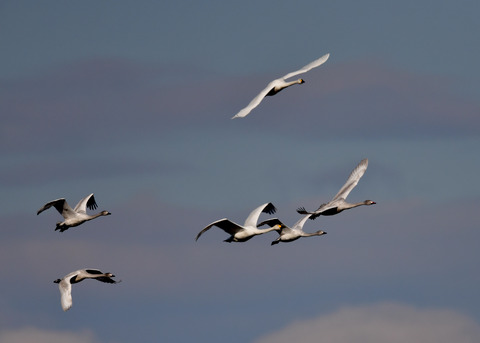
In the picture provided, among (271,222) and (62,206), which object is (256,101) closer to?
(271,222)

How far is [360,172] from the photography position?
9875 centimetres

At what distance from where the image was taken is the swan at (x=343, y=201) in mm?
94062

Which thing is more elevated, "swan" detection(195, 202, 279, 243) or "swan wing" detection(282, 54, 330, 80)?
"swan wing" detection(282, 54, 330, 80)

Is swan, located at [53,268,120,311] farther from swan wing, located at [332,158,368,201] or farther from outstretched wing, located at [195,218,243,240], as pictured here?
swan wing, located at [332,158,368,201]

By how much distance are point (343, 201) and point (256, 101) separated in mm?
13688

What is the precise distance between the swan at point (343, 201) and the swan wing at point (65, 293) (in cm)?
1443

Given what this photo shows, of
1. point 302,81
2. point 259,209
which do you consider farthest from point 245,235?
point 302,81

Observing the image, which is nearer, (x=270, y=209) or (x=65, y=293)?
(x=65, y=293)

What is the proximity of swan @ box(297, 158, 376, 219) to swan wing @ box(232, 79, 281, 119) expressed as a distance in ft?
29.5

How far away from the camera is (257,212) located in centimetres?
9131

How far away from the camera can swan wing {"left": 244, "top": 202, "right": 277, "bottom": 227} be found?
8974 centimetres

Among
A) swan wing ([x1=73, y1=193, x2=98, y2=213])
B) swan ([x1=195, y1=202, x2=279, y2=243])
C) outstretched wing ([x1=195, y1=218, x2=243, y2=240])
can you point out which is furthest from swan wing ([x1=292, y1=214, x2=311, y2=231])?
swan wing ([x1=73, y1=193, x2=98, y2=213])

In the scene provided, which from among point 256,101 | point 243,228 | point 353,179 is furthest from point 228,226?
point 353,179

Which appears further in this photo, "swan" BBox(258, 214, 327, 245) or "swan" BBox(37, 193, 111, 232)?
"swan" BBox(37, 193, 111, 232)
